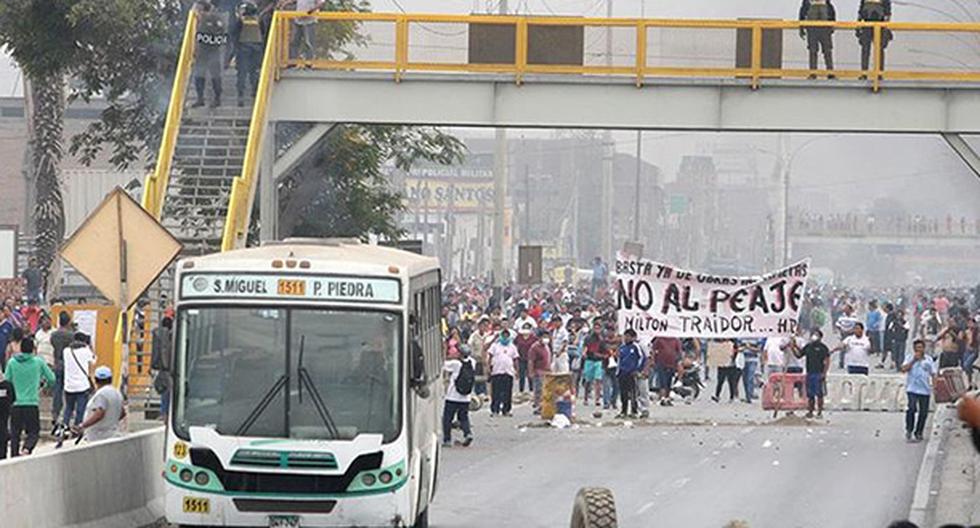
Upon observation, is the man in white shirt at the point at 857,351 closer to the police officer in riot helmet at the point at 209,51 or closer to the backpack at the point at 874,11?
the backpack at the point at 874,11

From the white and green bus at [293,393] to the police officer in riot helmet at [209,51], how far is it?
15497 mm

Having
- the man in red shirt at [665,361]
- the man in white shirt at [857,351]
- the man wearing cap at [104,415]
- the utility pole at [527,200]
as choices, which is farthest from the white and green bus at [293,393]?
the utility pole at [527,200]

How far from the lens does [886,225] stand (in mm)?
182500

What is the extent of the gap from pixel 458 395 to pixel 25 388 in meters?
8.22

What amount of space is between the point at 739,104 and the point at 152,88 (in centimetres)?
1696

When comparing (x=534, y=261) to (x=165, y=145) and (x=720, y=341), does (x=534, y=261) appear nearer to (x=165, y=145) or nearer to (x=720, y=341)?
(x=720, y=341)

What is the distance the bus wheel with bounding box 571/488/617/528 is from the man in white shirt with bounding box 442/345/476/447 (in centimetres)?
1590

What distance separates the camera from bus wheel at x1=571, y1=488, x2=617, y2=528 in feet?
51.2

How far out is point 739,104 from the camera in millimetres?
32312

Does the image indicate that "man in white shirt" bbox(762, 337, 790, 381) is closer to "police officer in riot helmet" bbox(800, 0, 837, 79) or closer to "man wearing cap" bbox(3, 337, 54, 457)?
"police officer in riot helmet" bbox(800, 0, 837, 79)

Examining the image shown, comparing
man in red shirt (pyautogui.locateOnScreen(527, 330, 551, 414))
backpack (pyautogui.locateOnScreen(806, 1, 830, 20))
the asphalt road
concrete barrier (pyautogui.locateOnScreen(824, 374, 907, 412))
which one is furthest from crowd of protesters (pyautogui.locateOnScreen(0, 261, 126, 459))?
concrete barrier (pyautogui.locateOnScreen(824, 374, 907, 412))

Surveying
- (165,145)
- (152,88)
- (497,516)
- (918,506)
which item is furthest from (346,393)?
(152,88)

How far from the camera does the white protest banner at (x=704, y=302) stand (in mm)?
38531

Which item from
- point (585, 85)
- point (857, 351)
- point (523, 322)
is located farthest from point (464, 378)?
point (523, 322)
